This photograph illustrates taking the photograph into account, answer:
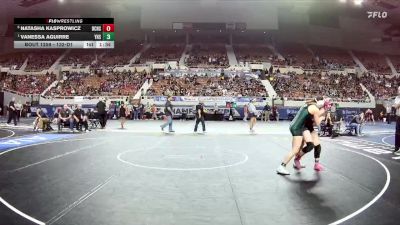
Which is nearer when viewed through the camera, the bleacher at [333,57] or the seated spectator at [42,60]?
the bleacher at [333,57]

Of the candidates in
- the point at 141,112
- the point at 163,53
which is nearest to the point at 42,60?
the point at 163,53

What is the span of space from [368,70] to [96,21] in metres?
35.0

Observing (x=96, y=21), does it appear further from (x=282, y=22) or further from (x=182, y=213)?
(x=282, y=22)

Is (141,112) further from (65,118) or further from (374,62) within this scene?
(374,62)

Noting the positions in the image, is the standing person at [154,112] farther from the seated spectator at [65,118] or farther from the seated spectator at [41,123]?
the seated spectator at [41,123]

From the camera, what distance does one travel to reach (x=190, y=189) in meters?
5.31

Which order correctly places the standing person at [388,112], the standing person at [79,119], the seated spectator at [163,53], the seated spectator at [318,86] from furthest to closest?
the seated spectator at [163,53] < the seated spectator at [318,86] < the standing person at [388,112] < the standing person at [79,119]

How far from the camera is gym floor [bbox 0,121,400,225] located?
4.00 metres

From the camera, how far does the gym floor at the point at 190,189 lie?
400cm
